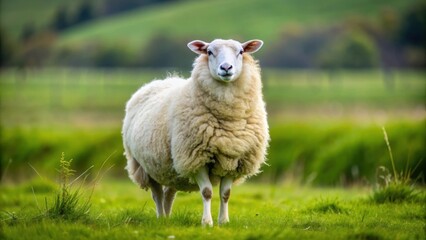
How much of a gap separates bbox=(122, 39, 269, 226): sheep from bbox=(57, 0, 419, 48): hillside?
7888cm

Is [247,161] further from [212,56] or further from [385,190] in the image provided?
[385,190]

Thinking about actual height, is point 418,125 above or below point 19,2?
below

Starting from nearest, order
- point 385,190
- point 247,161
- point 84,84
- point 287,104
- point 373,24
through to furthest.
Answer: point 247,161 < point 385,190 < point 287,104 < point 84,84 < point 373,24

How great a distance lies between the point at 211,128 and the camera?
337 inches

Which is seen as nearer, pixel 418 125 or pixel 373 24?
pixel 418 125

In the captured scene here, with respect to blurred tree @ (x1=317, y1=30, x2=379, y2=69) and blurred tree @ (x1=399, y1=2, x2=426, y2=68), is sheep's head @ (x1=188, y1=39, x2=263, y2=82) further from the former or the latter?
blurred tree @ (x1=399, y1=2, x2=426, y2=68)

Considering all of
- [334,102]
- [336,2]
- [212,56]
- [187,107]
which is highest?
[336,2]

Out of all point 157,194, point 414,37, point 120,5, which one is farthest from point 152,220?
point 120,5

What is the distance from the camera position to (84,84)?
7306 centimetres

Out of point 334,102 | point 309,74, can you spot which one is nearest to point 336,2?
point 309,74

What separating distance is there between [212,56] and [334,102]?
45405 millimetres

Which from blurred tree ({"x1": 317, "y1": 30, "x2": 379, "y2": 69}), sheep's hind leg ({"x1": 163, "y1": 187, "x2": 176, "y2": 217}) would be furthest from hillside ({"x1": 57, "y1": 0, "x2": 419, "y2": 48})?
sheep's hind leg ({"x1": 163, "y1": 187, "x2": 176, "y2": 217})

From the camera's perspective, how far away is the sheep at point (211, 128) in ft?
28.0

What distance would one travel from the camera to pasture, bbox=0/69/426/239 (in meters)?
7.87
